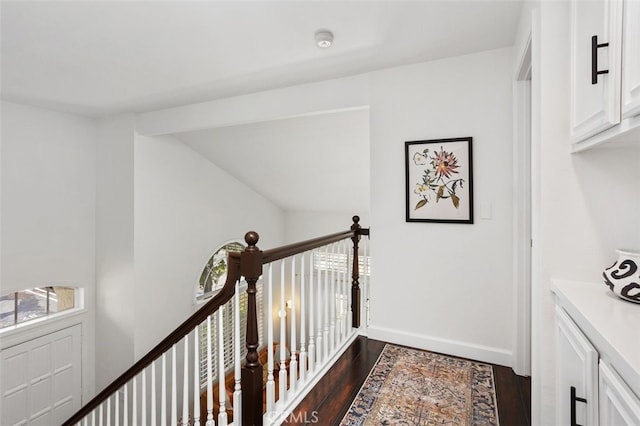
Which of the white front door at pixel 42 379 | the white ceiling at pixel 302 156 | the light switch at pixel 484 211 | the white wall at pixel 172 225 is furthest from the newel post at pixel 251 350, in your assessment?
the white front door at pixel 42 379

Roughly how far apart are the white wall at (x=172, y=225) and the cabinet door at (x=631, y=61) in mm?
4616

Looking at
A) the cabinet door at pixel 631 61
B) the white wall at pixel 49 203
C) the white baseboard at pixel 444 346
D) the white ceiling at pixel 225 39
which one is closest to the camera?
the cabinet door at pixel 631 61

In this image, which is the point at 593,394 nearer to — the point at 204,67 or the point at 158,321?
the point at 204,67

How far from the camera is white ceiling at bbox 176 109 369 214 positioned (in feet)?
13.0

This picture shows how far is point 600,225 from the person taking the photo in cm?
124

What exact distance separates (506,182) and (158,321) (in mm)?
4592

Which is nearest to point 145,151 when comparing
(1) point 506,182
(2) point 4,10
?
(2) point 4,10

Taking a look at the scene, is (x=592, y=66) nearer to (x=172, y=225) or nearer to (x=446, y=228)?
(x=446, y=228)

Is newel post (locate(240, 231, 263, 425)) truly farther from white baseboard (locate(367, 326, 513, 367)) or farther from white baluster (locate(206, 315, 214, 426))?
white baseboard (locate(367, 326, 513, 367))

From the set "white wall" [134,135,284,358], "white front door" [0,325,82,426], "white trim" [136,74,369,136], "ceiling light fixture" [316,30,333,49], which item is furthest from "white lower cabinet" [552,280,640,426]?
"white front door" [0,325,82,426]

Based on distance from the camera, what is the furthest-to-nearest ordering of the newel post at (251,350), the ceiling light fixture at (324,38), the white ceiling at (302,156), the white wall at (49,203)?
the white ceiling at (302,156)
the white wall at (49,203)
the ceiling light fixture at (324,38)
the newel post at (251,350)

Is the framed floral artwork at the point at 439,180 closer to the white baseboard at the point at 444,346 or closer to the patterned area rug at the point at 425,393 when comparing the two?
the white baseboard at the point at 444,346

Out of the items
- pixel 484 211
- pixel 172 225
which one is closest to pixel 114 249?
pixel 172 225

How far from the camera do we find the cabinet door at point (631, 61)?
2.70 feet
